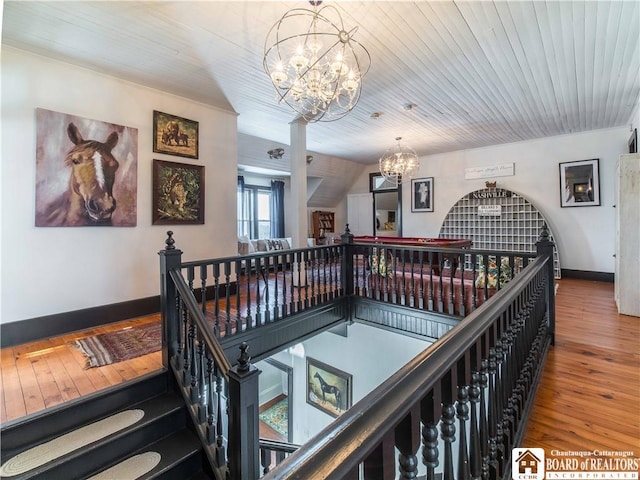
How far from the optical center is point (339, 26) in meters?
2.75

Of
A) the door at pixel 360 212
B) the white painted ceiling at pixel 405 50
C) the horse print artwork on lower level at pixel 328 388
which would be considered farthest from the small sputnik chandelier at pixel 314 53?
the door at pixel 360 212

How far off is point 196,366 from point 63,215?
239 cm

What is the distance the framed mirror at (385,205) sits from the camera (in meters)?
8.86

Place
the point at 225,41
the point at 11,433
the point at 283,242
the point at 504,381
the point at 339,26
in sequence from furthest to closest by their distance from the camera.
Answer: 1. the point at 283,242
2. the point at 225,41
3. the point at 339,26
4. the point at 11,433
5. the point at 504,381

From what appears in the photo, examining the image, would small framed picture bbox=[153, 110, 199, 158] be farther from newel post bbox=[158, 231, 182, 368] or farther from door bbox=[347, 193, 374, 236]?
door bbox=[347, 193, 374, 236]

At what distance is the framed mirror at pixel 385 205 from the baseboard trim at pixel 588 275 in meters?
3.81

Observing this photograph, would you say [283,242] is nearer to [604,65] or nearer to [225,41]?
[225,41]

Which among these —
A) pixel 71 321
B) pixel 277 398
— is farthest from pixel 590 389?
pixel 277 398

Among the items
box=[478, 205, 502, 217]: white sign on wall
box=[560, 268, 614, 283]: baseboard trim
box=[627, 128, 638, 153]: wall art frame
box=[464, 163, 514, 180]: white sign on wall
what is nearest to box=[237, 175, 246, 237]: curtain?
box=[464, 163, 514, 180]: white sign on wall

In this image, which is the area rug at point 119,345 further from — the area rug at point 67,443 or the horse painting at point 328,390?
the horse painting at point 328,390

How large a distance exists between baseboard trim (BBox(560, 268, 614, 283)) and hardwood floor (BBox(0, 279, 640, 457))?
2.84m

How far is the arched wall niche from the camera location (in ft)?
21.5

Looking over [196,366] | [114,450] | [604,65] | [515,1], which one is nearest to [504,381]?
[196,366]

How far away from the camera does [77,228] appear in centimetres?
345
